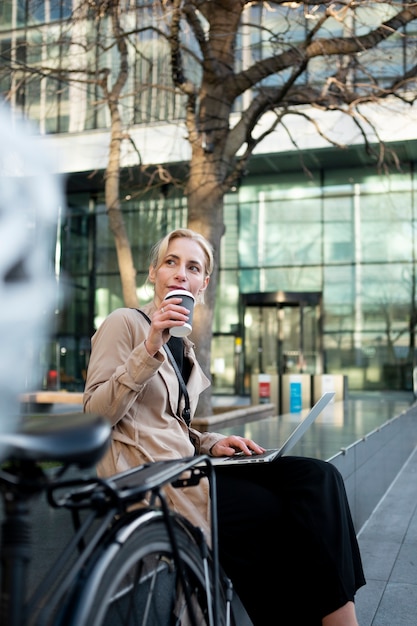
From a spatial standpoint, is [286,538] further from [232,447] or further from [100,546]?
[100,546]

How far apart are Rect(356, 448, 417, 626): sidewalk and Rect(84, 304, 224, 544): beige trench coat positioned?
5.51 feet

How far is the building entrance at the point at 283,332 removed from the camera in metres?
22.4

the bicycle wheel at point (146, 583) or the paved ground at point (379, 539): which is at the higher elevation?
the bicycle wheel at point (146, 583)

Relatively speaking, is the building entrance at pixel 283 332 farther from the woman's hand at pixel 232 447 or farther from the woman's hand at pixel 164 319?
the woman's hand at pixel 164 319

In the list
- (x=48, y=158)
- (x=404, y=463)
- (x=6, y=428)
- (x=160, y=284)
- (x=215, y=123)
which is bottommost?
(x=404, y=463)

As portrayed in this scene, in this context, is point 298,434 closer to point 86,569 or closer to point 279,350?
point 86,569

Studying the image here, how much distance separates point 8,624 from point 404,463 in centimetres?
852

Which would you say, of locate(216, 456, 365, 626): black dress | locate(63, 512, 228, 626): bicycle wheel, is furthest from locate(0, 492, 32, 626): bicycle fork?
locate(216, 456, 365, 626): black dress

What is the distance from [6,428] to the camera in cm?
134

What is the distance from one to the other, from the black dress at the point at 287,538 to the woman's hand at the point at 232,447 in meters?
0.07

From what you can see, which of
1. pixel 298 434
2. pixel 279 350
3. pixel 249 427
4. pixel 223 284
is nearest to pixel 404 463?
pixel 249 427

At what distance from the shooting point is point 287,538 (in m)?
2.61

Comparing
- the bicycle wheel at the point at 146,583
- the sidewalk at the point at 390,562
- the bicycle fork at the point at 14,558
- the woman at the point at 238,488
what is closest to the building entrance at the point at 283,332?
the sidewalk at the point at 390,562

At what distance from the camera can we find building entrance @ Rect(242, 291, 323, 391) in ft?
73.4
